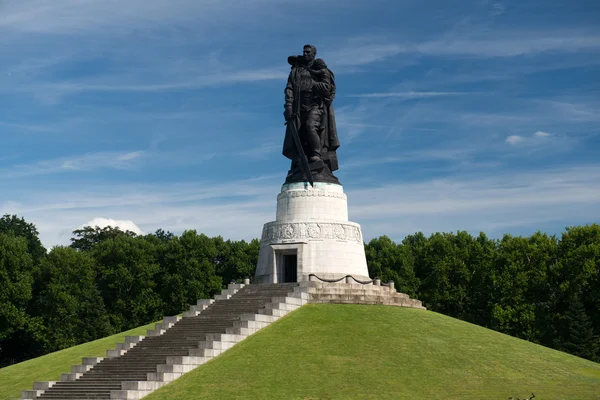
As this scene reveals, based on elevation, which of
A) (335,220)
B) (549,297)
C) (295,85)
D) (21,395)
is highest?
(295,85)

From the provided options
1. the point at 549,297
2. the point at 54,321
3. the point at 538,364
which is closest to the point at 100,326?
the point at 54,321

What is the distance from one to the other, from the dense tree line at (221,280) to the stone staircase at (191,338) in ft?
67.1

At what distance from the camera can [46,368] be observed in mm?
47469

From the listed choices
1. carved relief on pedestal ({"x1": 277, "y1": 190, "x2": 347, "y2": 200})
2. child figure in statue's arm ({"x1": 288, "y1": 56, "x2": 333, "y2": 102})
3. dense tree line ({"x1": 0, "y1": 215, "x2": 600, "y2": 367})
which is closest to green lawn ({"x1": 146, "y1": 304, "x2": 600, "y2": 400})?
carved relief on pedestal ({"x1": 277, "y1": 190, "x2": 347, "y2": 200})

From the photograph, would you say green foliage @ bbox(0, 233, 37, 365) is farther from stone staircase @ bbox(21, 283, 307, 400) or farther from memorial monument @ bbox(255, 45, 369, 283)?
stone staircase @ bbox(21, 283, 307, 400)

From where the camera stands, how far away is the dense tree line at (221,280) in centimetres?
6794

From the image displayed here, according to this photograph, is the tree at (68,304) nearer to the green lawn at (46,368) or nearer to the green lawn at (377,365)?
the green lawn at (46,368)

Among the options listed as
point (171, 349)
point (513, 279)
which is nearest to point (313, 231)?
point (171, 349)

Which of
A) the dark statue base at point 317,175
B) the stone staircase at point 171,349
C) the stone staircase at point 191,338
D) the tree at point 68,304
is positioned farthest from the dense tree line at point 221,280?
the stone staircase at point 171,349

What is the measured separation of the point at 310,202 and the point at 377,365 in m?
15.7

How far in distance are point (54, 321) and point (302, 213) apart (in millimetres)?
32179

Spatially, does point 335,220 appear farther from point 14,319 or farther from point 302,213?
point 14,319

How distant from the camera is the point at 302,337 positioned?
4153 centimetres

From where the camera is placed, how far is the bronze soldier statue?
→ 176 ft
